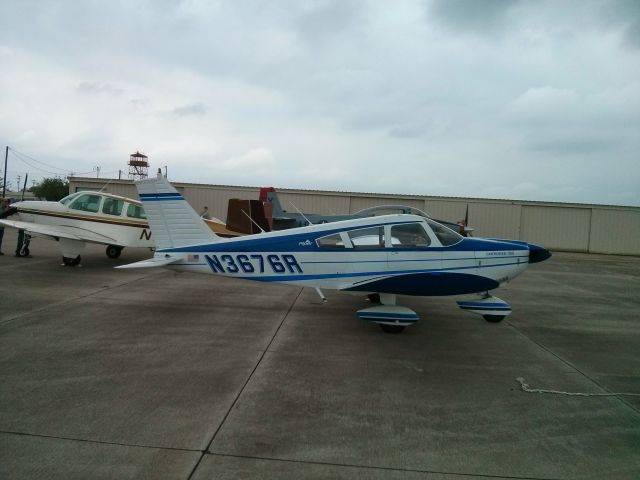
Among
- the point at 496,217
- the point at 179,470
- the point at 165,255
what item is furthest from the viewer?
the point at 496,217

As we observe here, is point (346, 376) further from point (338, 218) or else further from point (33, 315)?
point (338, 218)

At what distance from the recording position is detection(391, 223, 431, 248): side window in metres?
6.28

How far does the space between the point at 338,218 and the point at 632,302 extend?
9090mm

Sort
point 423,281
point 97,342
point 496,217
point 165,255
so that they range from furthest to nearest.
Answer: point 496,217
point 165,255
point 423,281
point 97,342

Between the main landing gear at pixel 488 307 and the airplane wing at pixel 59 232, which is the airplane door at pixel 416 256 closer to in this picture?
the main landing gear at pixel 488 307

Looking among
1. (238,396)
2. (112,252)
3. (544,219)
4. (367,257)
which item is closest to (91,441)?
(238,396)

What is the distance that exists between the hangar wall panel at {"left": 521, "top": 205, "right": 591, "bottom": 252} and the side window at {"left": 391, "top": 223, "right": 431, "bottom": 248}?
23172 millimetres

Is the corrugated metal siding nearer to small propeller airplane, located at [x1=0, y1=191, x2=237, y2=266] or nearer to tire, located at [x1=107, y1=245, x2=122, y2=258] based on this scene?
tire, located at [x1=107, y1=245, x2=122, y2=258]

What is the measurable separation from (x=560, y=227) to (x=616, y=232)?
3.62 meters

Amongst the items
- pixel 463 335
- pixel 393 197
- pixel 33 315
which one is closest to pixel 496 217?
pixel 393 197

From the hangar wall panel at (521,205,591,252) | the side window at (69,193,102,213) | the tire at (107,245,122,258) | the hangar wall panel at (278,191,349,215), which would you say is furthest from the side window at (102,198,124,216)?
the hangar wall panel at (521,205,591,252)

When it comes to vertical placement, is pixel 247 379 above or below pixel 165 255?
below

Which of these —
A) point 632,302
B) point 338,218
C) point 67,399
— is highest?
point 338,218

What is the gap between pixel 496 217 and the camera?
26.3 m
